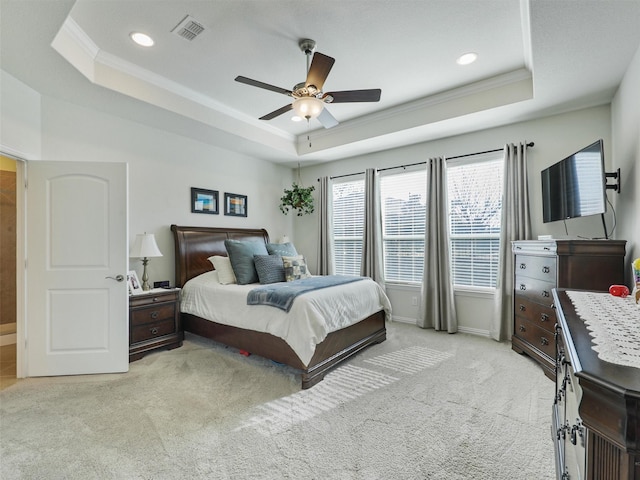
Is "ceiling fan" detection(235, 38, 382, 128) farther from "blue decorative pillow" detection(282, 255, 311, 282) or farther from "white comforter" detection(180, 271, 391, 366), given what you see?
"blue decorative pillow" detection(282, 255, 311, 282)

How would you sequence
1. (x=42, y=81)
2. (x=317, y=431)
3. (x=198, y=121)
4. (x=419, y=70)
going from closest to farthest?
(x=317, y=431) < (x=42, y=81) < (x=419, y=70) < (x=198, y=121)

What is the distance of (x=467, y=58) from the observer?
2.95 meters

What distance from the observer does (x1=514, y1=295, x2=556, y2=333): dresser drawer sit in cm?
278

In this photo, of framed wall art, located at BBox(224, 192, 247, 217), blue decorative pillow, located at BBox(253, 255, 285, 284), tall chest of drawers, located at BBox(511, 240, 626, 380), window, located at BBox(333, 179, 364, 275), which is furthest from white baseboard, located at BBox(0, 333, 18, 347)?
tall chest of drawers, located at BBox(511, 240, 626, 380)

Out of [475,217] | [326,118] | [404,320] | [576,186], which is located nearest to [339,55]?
[326,118]

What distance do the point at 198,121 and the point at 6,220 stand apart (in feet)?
9.40

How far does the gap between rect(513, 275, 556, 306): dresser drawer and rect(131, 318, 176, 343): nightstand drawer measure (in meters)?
3.91

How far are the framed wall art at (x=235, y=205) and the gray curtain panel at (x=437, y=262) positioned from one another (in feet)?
9.39

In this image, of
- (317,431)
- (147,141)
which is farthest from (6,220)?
(317,431)

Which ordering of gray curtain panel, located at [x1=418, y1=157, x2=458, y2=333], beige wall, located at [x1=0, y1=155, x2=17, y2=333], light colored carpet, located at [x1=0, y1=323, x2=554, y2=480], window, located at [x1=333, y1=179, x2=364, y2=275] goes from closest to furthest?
light colored carpet, located at [x1=0, y1=323, x2=554, y2=480], beige wall, located at [x1=0, y1=155, x2=17, y2=333], gray curtain panel, located at [x1=418, y1=157, x2=458, y2=333], window, located at [x1=333, y1=179, x2=364, y2=275]

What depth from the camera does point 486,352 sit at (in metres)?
3.45

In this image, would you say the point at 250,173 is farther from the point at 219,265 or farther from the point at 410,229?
the point at 410,229

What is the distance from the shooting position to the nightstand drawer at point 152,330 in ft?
10.8

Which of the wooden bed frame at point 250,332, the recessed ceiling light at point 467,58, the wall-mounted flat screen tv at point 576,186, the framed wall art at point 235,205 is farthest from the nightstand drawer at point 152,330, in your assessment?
the wall-mounted flat screen tv at point 576,186
